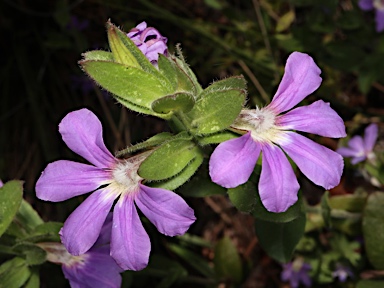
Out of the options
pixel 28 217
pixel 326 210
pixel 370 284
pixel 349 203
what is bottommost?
pixel 370 284

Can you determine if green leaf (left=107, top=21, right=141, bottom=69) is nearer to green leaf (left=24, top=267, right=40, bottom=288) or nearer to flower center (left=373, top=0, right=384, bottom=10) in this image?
green leaf (left=24, top=267, right=40, bottom=288)

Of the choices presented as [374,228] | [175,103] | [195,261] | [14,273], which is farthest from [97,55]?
[195,261]

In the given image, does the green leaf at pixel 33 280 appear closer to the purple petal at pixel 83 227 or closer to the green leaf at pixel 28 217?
the green leaf at pixel 28 217

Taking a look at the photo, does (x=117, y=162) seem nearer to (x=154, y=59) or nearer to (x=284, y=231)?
(x=154, y=59)

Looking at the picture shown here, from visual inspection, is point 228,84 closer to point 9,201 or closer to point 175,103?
point 175,103

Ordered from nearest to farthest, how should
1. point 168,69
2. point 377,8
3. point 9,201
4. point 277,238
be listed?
point 168,69 → point 9,201 → point 277,238 → point 377,8

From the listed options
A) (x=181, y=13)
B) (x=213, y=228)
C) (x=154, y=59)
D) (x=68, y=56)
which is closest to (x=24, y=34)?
(x=68, y=56)
